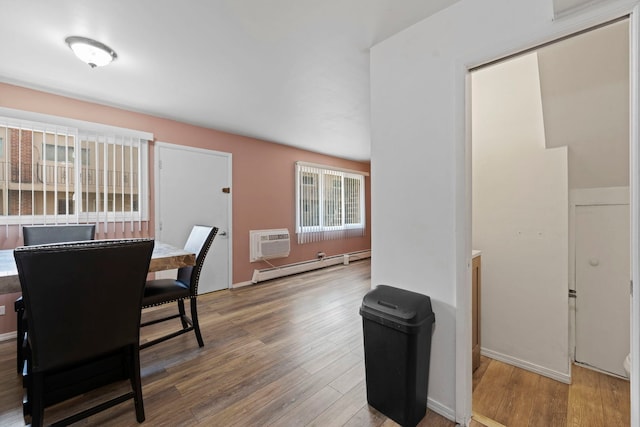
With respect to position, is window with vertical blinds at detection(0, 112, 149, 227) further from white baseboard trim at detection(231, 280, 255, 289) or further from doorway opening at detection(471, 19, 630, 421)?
doorway opening at detection(471, 19, 630, 421)

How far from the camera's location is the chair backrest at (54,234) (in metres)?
2.23

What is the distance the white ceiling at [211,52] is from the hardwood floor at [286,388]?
7.77ft

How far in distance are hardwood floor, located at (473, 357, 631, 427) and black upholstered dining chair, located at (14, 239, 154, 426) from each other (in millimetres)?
2035

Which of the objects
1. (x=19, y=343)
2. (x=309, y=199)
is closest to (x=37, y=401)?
(x=19, y=343)

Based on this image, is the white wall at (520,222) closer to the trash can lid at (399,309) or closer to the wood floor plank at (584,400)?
the wood floor plank at (584,400)

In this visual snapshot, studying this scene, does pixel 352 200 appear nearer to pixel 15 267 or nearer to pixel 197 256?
pixel 197 256

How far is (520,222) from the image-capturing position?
6.72 ft

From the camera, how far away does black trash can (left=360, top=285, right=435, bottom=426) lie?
138 centimetres

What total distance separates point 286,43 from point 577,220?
2572mm

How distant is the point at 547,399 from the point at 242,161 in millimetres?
4154

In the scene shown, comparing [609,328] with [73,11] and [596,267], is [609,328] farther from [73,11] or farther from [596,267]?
[73,11]

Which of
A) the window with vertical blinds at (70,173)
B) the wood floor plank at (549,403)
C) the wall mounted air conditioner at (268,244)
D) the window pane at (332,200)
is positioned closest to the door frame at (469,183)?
the wood floor plank at (549,403)

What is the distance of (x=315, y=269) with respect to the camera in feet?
17.0

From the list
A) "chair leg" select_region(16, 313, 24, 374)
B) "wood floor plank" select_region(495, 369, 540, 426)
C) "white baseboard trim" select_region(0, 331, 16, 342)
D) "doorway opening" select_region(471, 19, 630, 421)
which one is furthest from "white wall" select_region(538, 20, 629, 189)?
"white baseboard trim" select_region(0, 331, 16, 342)
